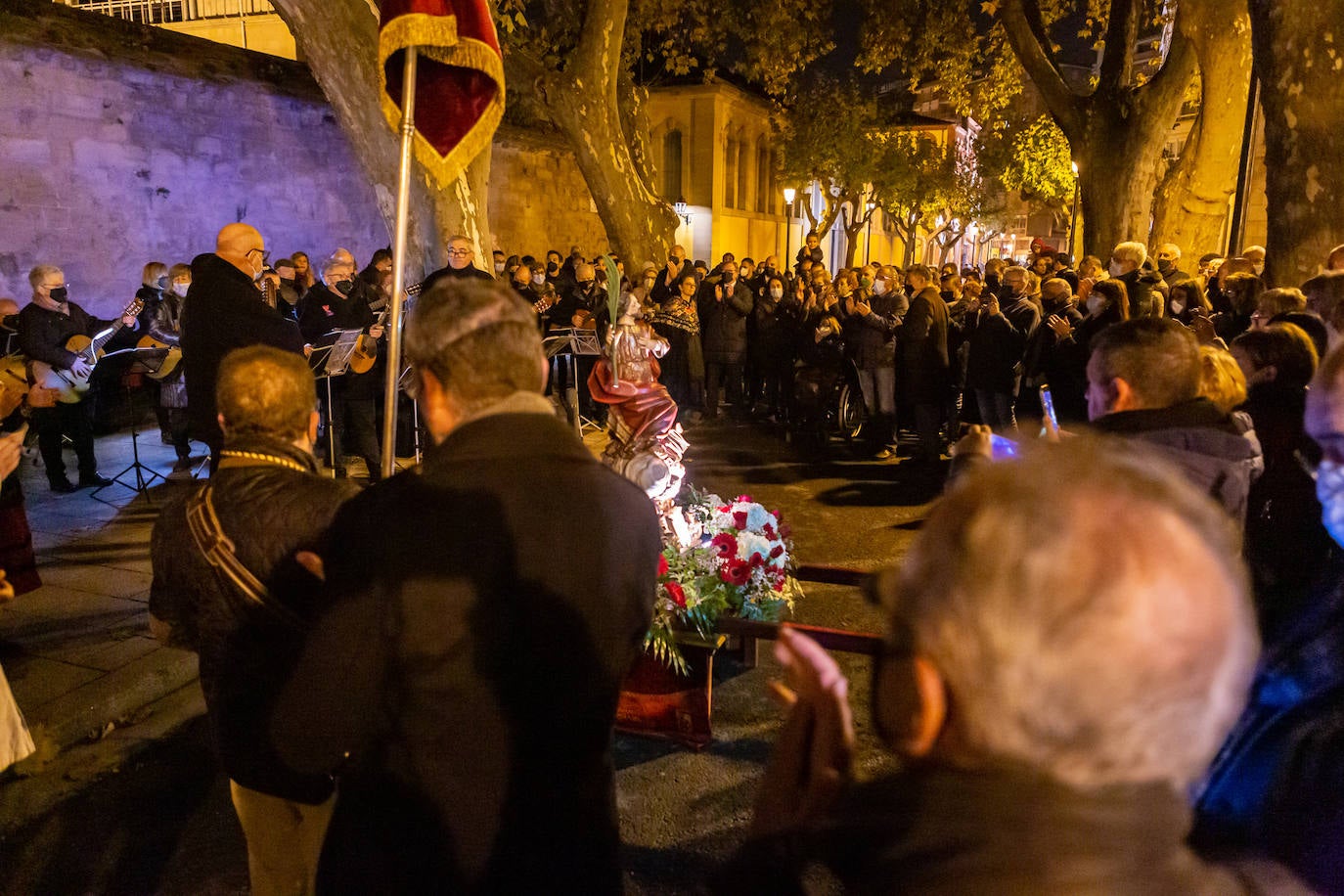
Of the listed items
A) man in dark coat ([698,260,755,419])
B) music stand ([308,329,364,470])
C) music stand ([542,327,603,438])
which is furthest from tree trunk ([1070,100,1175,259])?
music stand ([308,329,364,470])

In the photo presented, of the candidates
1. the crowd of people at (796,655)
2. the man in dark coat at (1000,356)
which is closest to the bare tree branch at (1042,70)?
the man in dark coat at (1000,356)

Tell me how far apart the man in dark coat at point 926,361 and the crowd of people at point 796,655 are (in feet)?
18.7

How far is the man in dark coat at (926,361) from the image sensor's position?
909cm

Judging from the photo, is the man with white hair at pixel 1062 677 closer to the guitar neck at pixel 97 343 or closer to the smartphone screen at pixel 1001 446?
the smartphone screen at pixel 1001 446

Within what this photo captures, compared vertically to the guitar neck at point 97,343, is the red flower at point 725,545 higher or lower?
lower

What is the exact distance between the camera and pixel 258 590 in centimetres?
212

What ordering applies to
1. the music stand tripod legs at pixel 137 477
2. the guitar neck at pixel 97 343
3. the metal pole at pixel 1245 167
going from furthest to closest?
1. the metal pole at pixel 1245 167
2. the music stand tripod legs at pixel 137 477
3. the guitar neck at pixel 97 343

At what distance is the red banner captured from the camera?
3672 millimetres

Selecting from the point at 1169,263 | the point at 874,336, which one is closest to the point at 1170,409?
the point at 874,336

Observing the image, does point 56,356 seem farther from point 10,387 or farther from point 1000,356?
point 1000,356

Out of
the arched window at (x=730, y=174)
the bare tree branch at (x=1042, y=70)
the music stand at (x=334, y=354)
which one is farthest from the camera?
the arched window at (x=730, y=174)

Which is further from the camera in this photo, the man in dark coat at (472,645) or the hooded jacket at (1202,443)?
the hooded jacket at (1202,443)

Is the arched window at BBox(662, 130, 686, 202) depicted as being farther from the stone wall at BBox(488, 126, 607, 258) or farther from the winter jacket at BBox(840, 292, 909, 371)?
the winter jacket at BBox(840, 292, 909, 371)

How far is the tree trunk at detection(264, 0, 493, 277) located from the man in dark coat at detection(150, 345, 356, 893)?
5817mm
